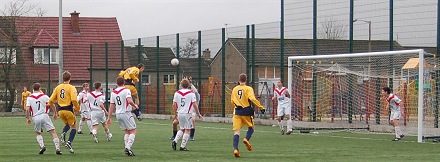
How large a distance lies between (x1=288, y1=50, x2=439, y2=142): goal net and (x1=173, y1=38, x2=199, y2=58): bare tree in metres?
10.1

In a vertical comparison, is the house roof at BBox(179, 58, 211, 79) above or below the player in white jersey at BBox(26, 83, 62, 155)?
above

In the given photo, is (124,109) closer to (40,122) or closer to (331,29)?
(40,122)

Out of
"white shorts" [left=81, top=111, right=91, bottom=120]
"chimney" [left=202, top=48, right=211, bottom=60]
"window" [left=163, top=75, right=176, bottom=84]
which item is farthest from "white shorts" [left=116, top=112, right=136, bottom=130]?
"window" [left=163, top=75, right=176, bottom=84]

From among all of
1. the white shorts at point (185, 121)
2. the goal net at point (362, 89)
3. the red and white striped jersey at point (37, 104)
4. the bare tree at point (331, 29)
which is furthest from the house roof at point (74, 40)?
the red and white striped jersey at point (37, 104)

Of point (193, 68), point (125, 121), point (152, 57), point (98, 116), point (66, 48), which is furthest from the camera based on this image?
point (66, 48)

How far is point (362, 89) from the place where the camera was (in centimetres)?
3062

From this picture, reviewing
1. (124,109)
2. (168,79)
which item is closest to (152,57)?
(168,79)

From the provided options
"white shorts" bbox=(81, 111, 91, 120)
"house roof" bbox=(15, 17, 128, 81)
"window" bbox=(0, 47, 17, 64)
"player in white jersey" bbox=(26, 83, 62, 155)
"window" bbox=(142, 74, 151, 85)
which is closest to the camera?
"player in white jersey" bbox=(26, 83, 62, 155)

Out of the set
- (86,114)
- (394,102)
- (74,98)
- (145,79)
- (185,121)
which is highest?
(145,79)

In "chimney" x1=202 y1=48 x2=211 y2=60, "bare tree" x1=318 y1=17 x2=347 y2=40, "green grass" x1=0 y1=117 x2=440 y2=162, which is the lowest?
"green grass" x1=0 y1=117 x2=440 y2=162

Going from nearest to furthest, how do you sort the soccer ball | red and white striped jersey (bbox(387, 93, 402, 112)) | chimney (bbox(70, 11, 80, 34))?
1. red and white striped jersey (bbox(387, 93, 402, 112))
2. the soccer ball
3. chimney (bbox(70, 11, 80, 34))

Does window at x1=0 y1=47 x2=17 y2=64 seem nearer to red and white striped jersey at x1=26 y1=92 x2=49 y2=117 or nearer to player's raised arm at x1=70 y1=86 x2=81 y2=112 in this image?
player's raised arm at x1=70 y1=86 x2=81 y2=112

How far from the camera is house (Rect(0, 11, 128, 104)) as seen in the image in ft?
171

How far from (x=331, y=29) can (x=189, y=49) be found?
10.9 m
